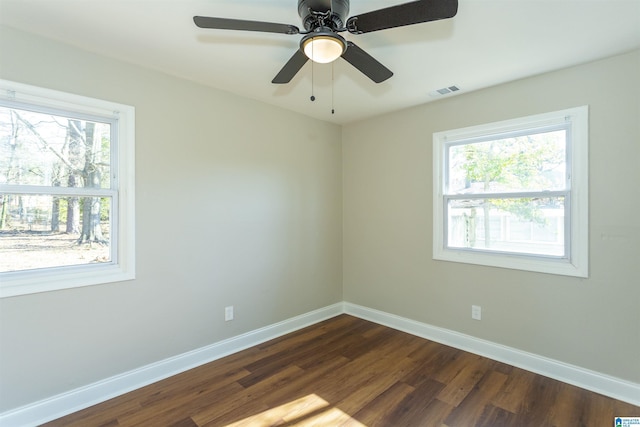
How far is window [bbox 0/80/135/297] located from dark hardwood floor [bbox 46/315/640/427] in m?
0.99

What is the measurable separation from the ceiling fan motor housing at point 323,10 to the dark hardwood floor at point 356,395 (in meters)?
2.40

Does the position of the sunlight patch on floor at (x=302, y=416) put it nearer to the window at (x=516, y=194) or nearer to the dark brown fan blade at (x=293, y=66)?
the window at (x=516, y=194)

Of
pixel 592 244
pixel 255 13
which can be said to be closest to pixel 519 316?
pixel 592 244

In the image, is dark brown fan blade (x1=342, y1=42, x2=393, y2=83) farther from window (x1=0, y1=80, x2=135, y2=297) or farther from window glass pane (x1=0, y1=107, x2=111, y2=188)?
window glass pane (x1=0, y1=107, x2=111, y2=188)

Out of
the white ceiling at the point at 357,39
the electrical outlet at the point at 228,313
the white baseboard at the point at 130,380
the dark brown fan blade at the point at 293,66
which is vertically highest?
the white ceiling at the point at 357,39

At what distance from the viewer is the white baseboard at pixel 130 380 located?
6.40 feet

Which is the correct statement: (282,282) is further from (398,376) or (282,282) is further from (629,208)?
(629,208)

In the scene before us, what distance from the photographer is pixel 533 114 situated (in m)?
2.60

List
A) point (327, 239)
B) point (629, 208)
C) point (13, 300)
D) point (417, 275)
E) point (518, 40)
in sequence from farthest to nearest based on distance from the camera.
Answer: point (327, 239) → point (417, 275) → point (629, 208) → point (518, 40) → point (13, 300)

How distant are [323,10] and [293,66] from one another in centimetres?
46

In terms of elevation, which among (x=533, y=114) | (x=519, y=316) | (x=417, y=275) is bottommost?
(x=519, y=316)

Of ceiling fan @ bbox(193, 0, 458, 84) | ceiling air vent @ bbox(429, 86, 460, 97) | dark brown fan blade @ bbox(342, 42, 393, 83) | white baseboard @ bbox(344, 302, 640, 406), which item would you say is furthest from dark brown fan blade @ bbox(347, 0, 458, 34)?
white baseboard @ bbox(344, 302, 640, 406)

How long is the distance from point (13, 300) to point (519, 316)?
152 inches

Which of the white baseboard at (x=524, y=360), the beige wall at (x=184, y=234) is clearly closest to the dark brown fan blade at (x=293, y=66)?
the beige wall at (x=184, y=234)
